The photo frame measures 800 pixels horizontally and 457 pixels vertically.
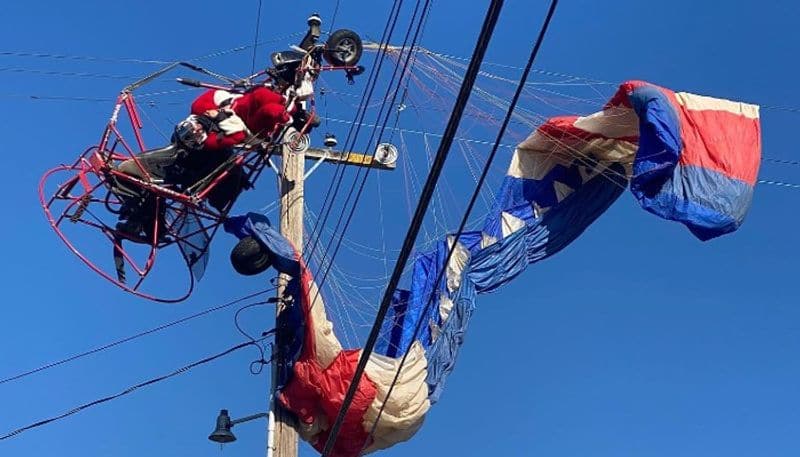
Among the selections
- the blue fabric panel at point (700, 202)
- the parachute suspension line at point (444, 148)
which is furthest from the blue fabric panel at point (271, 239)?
the blue fabric panel at point (700, 202)

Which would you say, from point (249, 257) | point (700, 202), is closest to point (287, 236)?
point (249, 257)

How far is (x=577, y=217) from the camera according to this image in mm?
13570

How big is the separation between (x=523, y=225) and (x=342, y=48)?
317 centimetres

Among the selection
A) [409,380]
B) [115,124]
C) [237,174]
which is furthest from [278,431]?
[115,124]

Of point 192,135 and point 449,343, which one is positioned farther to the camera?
point 449,343

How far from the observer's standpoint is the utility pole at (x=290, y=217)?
11.4 meters

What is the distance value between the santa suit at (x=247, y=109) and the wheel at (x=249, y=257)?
3.58ft

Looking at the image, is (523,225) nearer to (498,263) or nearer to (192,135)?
(498,263)

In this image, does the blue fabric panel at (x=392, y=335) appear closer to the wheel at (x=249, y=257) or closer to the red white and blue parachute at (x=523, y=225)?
the red white and blue parachute at (x=523, y=225)

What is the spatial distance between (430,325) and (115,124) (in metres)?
3.87

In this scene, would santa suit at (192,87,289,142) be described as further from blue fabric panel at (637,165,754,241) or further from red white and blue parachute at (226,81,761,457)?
blue fabric panel at (637,165,754,241)

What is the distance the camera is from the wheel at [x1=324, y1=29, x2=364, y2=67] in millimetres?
11719

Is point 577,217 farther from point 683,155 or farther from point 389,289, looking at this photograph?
point 389,289

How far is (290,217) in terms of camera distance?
12.2m
